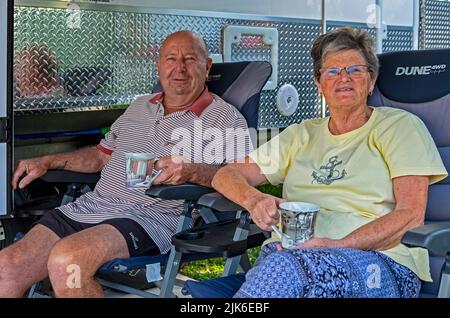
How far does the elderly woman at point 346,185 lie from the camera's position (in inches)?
83.8

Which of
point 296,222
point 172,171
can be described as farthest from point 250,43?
point 296,222

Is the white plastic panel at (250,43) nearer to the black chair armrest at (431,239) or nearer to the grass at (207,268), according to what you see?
the grass at (207,268)

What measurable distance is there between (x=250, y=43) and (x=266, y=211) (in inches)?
98.6

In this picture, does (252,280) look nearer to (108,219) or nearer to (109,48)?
(108,219)

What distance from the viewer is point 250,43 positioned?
474cm

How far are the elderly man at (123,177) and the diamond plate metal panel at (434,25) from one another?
3297 millimetres

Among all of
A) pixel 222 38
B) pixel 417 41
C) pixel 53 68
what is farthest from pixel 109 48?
pixel 417 41

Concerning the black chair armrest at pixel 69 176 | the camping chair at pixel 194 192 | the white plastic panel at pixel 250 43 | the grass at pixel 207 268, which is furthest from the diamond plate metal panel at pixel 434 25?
the black chair armrest at pixel 69 176

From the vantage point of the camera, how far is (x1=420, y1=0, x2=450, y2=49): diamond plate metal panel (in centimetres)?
612

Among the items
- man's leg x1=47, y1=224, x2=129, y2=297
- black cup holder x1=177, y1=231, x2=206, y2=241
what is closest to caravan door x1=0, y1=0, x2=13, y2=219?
man's leg x1=47, y1=224, x2=129, y2=297

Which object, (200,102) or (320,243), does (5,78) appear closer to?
(200,102)

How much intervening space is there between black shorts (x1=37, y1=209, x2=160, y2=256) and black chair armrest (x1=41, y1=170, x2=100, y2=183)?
0.23 m
